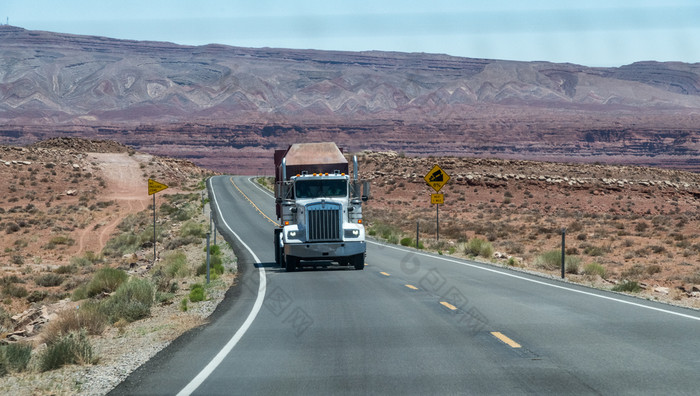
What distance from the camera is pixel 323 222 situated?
915 inches

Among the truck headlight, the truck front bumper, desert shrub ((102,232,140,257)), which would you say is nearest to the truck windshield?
the truck headlight

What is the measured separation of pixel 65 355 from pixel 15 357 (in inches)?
26.8

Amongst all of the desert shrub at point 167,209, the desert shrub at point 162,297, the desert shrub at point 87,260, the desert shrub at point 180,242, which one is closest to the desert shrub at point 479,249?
the desert shrub at point 180,242

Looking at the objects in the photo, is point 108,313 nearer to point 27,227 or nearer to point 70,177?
point 27,227

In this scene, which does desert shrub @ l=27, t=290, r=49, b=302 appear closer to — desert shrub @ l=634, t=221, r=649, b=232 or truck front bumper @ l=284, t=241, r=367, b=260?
truck front bumper @ l=284, t=241, r=367, b=260

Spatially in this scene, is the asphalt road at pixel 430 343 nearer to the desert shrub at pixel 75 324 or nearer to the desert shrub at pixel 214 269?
the desert shrub at pixel 75 324

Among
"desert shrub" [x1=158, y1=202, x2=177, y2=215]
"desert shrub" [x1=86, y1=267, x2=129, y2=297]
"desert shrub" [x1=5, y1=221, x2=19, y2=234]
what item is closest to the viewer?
"desert shrub" [x1=86, y1=267, x2=129, y2=297]

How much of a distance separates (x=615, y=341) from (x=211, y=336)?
5909mm

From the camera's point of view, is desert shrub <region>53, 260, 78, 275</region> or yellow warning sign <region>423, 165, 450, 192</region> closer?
desert shrub <region>53, 260, 78, 275</region>

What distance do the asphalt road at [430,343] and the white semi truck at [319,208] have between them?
9.25 ft

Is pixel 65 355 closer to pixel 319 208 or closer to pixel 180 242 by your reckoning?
pixel 319 208

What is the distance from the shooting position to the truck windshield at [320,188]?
79.2ft

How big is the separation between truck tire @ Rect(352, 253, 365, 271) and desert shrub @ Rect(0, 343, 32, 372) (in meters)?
13.8

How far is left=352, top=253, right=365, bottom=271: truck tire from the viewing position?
79.6 feet
